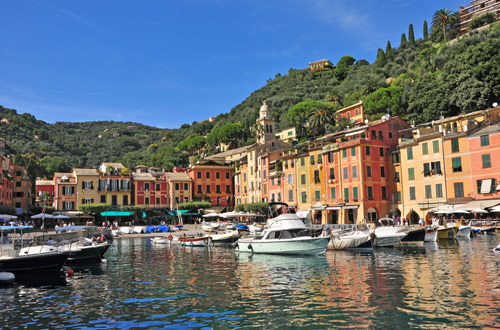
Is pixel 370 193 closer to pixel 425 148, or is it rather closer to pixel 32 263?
pixel 425 148

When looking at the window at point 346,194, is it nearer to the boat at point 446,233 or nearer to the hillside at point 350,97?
the boat at point 446,233

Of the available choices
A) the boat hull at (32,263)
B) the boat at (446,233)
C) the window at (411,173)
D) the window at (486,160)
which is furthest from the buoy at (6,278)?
the window at (411,173)

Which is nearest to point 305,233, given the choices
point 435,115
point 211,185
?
point 435,115

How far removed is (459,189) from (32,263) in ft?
148

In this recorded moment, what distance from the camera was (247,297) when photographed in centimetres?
1886

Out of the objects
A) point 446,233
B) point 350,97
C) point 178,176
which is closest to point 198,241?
point 446,233

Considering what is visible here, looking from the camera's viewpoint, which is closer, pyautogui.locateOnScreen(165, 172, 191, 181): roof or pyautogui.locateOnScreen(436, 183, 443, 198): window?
pyautogui.locateOnScreen(436, 183, 443, 198): window

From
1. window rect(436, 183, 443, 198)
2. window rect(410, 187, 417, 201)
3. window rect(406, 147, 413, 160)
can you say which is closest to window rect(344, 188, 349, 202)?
window rect(410, 187, 417, 201)

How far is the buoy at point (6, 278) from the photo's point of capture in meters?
23.6

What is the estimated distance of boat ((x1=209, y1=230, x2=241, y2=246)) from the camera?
1909 inches

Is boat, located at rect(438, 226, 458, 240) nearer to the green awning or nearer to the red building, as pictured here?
the red building

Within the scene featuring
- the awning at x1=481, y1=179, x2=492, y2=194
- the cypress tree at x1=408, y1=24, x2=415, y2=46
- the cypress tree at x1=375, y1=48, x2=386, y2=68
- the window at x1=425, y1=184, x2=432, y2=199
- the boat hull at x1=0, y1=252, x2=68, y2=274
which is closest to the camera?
the boat hull at x1=0, y1=252, x2=68, y2=274

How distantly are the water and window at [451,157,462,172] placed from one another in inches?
899

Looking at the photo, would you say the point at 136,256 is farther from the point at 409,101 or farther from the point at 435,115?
the point at 409,101
